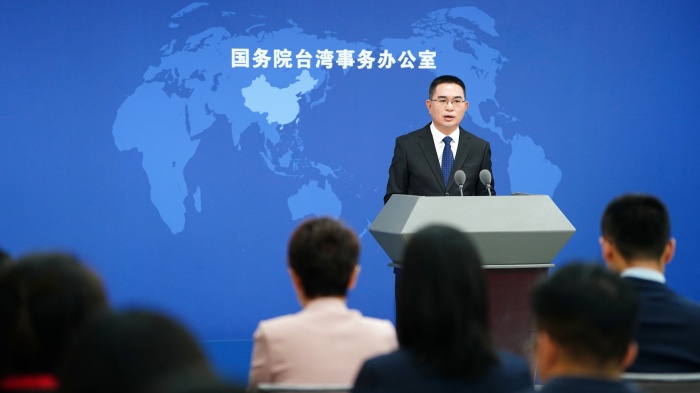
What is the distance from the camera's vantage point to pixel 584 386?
63.6 inches

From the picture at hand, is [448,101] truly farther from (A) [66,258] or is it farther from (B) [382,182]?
(A) [66,258]

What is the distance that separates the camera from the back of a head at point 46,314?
137 cm

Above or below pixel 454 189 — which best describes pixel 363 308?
below

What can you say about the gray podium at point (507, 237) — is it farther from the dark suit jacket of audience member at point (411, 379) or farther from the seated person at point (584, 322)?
the seated person at point (584, 322)

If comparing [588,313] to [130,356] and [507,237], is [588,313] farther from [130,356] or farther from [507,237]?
[507,237]

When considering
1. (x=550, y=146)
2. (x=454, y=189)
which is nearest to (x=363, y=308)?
(x=550, y=146)

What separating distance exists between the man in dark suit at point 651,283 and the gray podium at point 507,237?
1.05 m

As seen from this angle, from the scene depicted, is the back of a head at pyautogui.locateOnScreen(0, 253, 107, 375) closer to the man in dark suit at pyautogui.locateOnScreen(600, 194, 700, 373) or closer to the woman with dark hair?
the woman with dark hair

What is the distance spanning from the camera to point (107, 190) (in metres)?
6.28

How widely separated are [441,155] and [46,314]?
3.64m

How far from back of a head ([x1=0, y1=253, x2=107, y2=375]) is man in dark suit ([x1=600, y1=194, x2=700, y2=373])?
4.50 ft

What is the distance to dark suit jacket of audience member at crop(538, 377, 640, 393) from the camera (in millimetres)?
1604

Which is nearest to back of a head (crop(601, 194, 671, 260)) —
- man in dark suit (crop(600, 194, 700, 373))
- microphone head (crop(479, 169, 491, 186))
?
man in dark suit (crop(600, 194, 700, 373))

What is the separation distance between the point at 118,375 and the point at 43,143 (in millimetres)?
5666
